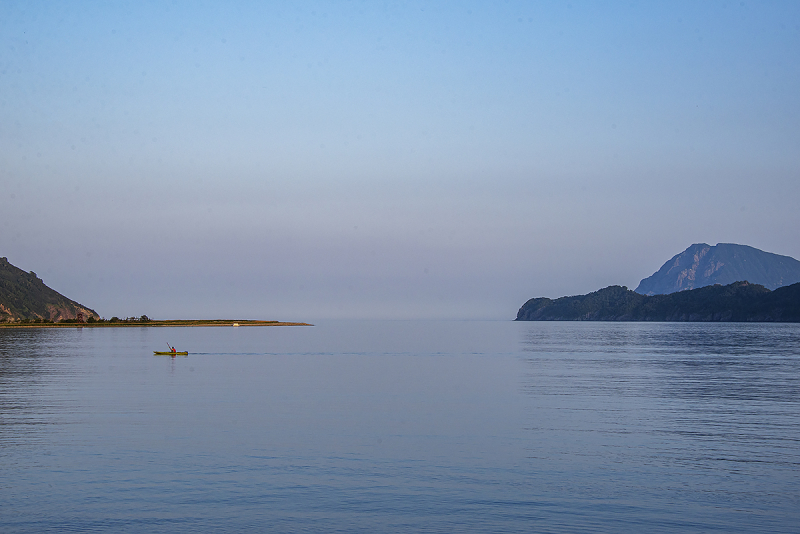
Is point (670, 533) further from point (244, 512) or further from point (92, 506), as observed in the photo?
point (92, 506)

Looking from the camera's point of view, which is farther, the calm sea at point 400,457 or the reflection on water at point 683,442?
the reflection on water at point 683,442

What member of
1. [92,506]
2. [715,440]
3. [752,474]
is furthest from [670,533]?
[92,506]

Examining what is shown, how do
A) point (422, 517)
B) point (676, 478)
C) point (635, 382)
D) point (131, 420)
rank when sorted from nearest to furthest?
1. point (422, 517)
2. point (676, 478)
3. point (131, 420)
4. point (635, 382)

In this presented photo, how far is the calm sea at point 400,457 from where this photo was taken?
21344 millimetres

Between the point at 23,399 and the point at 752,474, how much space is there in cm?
4389

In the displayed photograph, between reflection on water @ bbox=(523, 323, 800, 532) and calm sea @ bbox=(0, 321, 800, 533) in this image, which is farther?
reflection on water @ bbox=(523, 323, 800, 532)

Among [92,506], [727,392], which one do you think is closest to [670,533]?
[92,506]

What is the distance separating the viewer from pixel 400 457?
29391 millimetres

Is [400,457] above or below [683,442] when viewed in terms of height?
below

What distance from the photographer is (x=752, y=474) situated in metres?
26.2

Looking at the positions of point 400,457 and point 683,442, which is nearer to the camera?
point 400,457

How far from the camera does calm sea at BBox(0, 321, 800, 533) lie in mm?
21344

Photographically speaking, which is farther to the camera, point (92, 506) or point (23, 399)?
point (23, 399)

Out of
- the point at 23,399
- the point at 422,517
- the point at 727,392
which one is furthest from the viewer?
the point at 727,392
